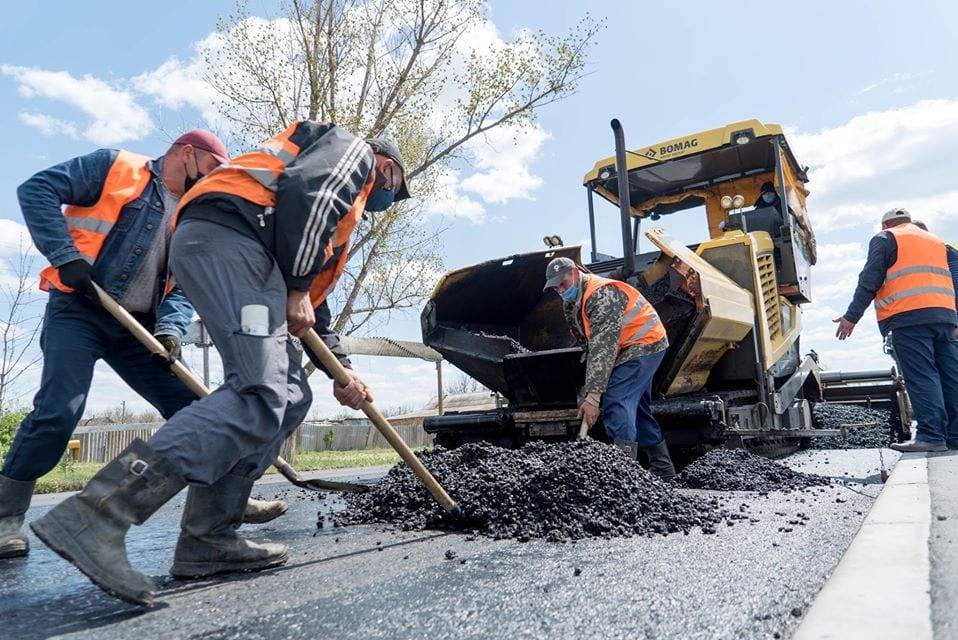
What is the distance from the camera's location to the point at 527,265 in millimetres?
5180

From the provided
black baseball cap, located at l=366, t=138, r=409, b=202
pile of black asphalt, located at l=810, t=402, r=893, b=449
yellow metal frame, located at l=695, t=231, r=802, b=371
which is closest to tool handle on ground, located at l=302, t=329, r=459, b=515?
black baseball cap, located at l=366, t=138, r=409, b=202

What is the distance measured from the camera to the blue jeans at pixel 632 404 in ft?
13.2

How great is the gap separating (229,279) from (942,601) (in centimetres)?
203

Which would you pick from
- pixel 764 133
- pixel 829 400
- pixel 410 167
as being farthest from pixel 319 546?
pixel 410 167

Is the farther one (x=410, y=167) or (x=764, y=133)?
(x=410, y=167)

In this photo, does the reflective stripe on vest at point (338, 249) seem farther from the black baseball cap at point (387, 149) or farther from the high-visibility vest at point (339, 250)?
the black baseball cap at point (387, 149)

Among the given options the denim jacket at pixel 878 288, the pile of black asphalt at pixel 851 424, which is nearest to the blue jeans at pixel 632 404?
the denim jacket at pixel 878 288

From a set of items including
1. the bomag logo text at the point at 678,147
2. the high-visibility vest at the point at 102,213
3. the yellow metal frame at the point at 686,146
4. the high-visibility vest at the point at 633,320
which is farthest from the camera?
the bomag logo text at the point at 678,147

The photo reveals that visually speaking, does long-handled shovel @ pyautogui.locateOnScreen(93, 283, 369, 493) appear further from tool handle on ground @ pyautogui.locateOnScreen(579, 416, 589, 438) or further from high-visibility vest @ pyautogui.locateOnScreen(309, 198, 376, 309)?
tool handle on ground @ pyautogui.locateOnScreen(579, 416, 589, 438)

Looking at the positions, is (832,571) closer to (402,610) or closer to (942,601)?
(942,601)

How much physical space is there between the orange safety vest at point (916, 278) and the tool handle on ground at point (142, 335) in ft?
16.2

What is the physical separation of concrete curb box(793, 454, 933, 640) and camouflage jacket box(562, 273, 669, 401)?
170 centimetres

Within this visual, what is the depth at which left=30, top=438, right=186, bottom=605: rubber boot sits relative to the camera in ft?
5.78

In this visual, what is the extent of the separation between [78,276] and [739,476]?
354 cm
